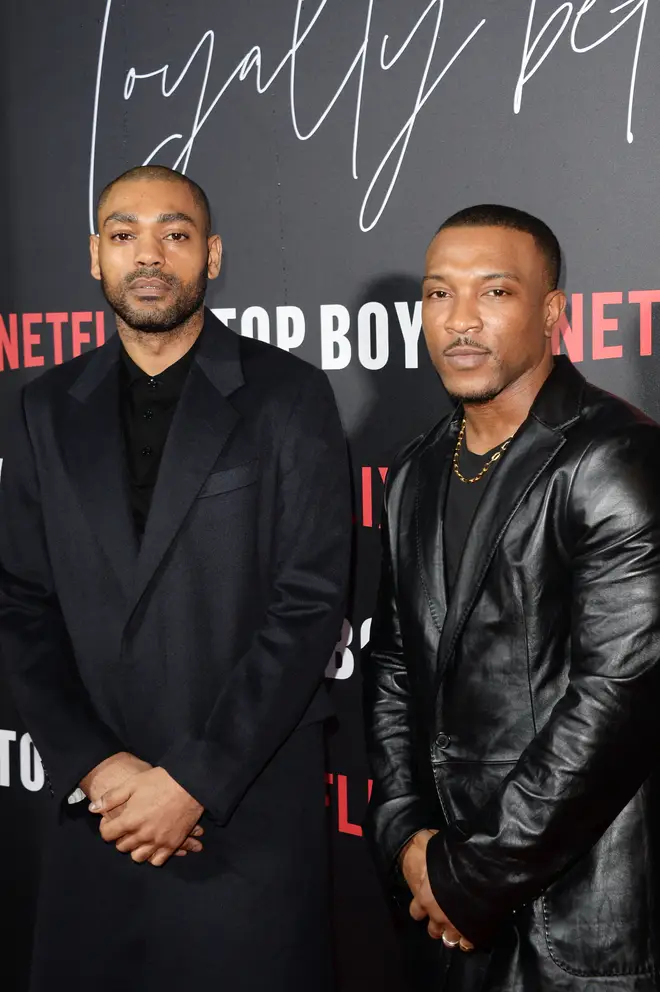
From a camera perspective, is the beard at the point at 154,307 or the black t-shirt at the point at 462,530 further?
the beard at the point at 154,307

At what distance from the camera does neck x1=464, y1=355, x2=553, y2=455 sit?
6.73 ft

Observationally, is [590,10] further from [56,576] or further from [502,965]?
[502,965]

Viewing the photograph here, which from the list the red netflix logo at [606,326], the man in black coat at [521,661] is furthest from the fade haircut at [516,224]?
the red netflix logo at [606,326]

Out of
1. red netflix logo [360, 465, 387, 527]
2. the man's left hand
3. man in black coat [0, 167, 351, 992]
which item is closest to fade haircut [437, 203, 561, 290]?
man in black coat [0, 167, 351, 992]

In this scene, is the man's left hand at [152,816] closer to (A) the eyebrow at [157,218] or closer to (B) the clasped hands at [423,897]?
(B) the clasped hands at [423,897]

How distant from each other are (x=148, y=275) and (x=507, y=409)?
77 centimetres

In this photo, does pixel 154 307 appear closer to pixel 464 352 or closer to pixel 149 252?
pixel 149 252

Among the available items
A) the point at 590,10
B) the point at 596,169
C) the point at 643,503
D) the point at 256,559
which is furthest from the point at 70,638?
the point at 590,10

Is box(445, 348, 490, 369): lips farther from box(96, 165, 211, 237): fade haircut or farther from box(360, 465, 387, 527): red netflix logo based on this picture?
box(360, 465, 387, 527): red netflix logo

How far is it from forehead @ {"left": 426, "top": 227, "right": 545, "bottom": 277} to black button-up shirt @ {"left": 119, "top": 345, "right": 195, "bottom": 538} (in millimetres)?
634

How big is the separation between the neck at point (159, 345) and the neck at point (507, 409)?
2.13 ft

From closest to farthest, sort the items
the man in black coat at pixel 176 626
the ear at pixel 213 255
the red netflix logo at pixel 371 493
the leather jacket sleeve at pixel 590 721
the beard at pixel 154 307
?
the leather jacket sleeve at pixel 590 721, the man in black coat at pixel 176 626, the beard at pixel 154 307, the ear at pixel 213 255, the red netflix logo at pixel 371 493

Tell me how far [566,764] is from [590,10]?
5.32 ft

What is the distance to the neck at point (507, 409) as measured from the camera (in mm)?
2051
